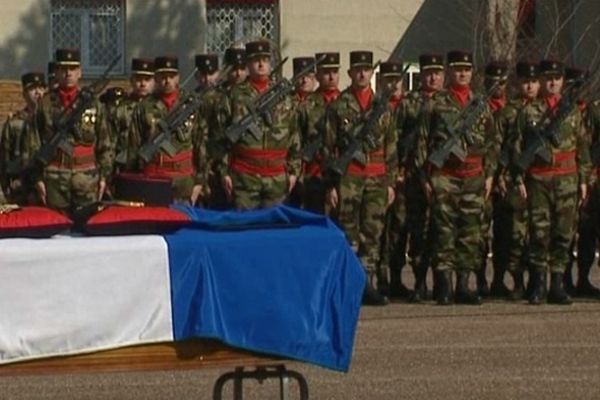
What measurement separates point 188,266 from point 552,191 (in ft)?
22.4

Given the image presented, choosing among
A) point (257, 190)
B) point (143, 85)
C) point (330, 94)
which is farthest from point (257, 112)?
point (143, 85)

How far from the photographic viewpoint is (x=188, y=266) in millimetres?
8016

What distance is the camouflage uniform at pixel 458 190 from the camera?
1444cm

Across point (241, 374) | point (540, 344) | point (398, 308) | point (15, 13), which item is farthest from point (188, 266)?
point (15, 13)

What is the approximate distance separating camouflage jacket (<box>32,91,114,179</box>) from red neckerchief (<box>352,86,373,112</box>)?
1826mm

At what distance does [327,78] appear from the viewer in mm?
15062

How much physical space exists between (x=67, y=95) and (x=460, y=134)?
112 inches

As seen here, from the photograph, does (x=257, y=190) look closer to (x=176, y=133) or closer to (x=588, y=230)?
(x=176, y=133)

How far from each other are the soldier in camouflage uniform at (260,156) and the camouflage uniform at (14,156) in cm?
154

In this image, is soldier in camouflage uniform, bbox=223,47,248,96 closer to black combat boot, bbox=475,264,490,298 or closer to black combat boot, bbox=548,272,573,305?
black combat boot, bbox=475,264,490,298

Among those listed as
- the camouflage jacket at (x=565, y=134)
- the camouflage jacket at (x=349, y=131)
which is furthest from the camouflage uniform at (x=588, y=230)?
the camouflage jacket at (x=349, y=131)

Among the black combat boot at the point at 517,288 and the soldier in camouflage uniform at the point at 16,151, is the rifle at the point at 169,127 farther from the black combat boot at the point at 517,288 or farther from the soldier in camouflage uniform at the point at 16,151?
the black combat boot at the point at 517,288

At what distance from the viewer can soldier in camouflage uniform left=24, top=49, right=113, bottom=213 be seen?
47.8 ft

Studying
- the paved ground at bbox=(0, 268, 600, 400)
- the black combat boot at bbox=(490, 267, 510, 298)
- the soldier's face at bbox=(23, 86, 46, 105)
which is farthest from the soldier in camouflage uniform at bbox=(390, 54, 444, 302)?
the soldier's face at bbox=(23, 86, 46, 105)
